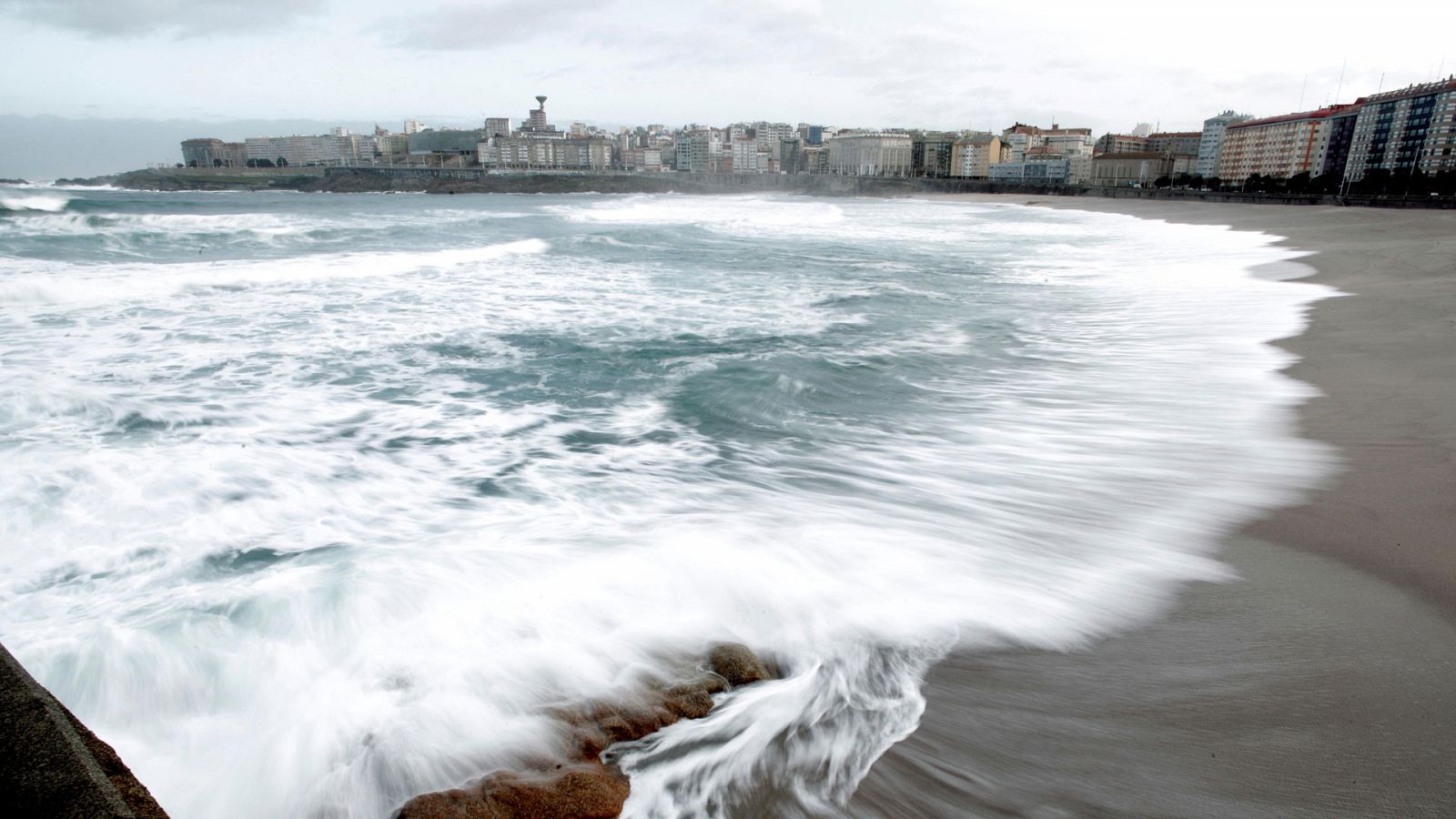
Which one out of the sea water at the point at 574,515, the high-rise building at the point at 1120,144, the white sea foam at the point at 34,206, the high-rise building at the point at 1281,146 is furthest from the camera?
the high-rise building at the point at 1120,144

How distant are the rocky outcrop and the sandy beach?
616 mm

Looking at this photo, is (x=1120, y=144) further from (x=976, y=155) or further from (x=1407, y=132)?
(x=1407, y=132)

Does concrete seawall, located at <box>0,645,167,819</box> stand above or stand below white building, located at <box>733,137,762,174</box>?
below

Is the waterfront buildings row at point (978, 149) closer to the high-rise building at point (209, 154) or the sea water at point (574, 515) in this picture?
the high-rise building at point (209, 154)

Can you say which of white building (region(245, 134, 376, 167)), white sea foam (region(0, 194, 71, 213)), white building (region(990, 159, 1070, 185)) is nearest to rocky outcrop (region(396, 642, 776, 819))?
→ white sea foam (region(0, 194, 71, 213))

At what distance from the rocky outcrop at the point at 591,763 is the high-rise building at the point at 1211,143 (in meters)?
108

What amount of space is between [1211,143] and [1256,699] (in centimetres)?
11451

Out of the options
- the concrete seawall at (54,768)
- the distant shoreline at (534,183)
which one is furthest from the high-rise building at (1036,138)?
the concrete seawall at (54,768)

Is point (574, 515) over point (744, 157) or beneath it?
beneath

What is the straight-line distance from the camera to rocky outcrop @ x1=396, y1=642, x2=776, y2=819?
2.04m

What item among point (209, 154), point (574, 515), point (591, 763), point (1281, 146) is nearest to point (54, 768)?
point (591, 763)

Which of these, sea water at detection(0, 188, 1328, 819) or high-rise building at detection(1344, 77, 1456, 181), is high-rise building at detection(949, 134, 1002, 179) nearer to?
high-rise building at detection(1344, 77, 1456, 181)

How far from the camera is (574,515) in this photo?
13.6 feet

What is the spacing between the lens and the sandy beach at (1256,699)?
2107 mm
